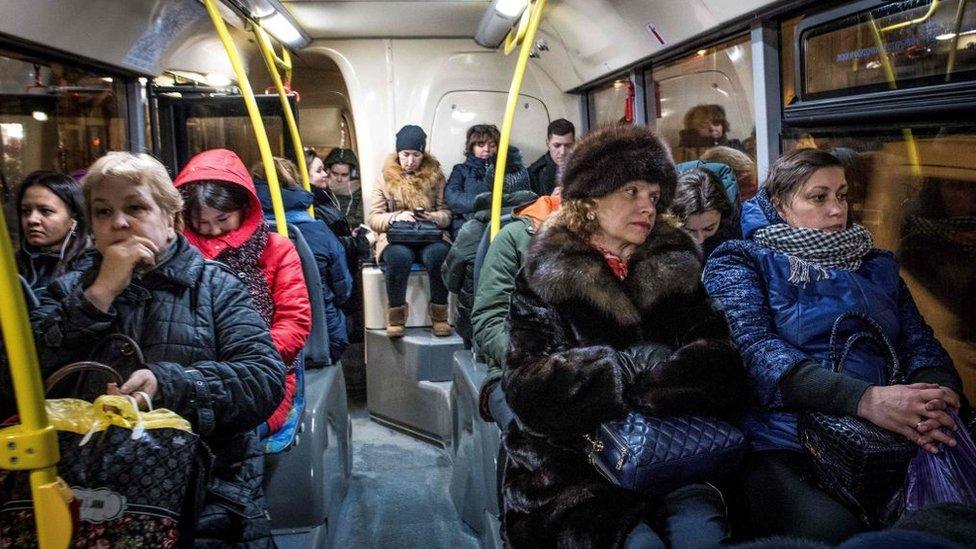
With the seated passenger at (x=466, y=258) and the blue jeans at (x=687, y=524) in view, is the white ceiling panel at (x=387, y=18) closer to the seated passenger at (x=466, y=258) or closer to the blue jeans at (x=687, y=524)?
the seated passenger at (x=466, y=258)

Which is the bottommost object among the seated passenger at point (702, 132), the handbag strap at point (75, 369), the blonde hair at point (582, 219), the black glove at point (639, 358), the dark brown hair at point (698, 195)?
the black glove at point (639, 358)

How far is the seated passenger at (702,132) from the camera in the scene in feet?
12.9

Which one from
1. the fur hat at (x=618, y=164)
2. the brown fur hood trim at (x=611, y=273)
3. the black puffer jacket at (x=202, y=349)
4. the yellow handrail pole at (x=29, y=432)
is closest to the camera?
the yellow handrail pole at (x=29, y=432)

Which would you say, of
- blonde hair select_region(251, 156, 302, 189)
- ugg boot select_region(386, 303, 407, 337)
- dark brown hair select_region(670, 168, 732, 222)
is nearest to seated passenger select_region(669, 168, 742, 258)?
dark brown hair select_region(670, 168, 732, 222)

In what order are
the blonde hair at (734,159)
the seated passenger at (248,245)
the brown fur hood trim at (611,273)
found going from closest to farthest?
the brown fur hood trim at (611,273) → the seated passenger at (248,245) → the blonde hair at (734,159)

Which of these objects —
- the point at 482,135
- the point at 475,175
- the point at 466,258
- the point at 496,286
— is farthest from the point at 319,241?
the point at 482,135

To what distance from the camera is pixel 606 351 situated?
1.98m

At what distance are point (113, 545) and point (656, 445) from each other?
46.5 inches

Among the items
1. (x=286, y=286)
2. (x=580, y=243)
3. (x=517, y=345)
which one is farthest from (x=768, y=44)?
(x=286, y=286)

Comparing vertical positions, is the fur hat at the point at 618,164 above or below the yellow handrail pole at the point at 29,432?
above

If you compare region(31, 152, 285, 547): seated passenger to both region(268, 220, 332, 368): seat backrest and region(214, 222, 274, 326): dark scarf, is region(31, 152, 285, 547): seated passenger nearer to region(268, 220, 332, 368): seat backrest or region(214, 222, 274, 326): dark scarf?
region(214, 222, 274, 326): dark scarf

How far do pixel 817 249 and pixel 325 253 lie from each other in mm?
2615

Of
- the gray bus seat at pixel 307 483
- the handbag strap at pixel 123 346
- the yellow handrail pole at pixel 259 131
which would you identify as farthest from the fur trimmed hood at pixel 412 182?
the handbag strap at pixel 123 346

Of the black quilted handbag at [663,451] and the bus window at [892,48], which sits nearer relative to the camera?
the black quilted handbag at [663,451]
